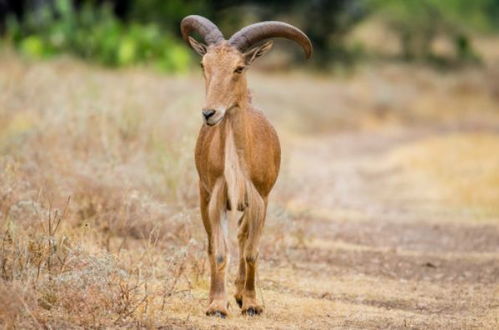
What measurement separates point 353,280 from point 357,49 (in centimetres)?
3251

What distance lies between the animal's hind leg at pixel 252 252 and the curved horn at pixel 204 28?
1.30 meters

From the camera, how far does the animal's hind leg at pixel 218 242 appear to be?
27.2 feet

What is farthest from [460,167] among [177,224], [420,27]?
[420,27]

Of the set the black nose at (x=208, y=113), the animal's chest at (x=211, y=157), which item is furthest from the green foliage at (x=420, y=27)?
the black nose at (x=208, y=113)

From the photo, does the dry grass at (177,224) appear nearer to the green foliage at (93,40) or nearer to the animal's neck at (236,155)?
the animal's neck at (236,155)

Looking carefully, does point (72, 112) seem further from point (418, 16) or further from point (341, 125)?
point (418, 16)

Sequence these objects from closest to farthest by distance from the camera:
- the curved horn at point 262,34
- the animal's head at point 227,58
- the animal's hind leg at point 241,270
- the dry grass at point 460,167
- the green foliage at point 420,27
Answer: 1. the animal's head at point 227,58
2. the curved horn at point 262,34
3. the animal's hind leg at point 241,270
4. the dry grass at point 460,167
5. the green foliage at point 420,27

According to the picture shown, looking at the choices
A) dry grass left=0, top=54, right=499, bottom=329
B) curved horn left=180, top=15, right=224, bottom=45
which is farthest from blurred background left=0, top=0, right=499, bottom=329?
curved horn left=180, top=15, right=224, bottom=45

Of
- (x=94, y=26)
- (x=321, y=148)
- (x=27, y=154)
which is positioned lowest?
(x=27, y=154)

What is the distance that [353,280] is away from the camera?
34.7 feet

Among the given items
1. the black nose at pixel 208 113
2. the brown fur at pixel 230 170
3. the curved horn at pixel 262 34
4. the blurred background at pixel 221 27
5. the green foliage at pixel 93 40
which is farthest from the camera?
the blurred background at pixel 221 27

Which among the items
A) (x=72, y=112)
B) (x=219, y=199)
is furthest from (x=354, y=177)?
(x=219, y=199)

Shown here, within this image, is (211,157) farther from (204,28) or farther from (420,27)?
(420,27)

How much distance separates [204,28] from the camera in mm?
8891
